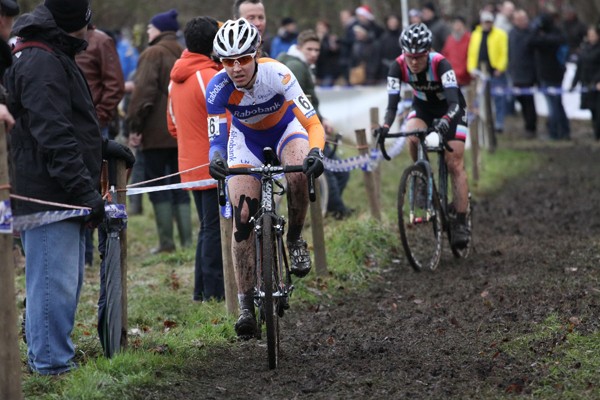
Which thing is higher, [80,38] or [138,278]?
[80,38]

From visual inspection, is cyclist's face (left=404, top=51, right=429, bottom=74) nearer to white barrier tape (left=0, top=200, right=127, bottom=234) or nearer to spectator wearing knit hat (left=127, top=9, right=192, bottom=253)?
spectator wearing knit hat (left=127, top=9, right=192, bottom=253)

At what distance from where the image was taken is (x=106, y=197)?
23.2ft

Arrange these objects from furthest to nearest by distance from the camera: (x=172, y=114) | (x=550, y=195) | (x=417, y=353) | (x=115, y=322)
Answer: (x=550, y=195)
(x=172, y=114)
(x=417, y=353)
(x=115, y=322)

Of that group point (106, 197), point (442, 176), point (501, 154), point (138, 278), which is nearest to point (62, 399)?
point (106, 197)

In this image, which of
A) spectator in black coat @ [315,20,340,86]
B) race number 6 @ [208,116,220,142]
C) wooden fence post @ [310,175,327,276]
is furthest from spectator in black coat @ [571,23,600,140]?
race number 6 @ [208,116,220,142]

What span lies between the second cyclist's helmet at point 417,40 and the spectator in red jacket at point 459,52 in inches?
444

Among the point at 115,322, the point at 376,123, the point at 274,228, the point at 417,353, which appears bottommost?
the point at 417,353

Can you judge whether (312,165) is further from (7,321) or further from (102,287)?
(7,321)

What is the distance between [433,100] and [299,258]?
3.97m

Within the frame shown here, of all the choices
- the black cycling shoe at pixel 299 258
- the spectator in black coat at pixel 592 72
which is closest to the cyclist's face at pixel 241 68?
the black cycling shoe at pixel 299 258

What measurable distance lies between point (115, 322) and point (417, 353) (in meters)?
2.12

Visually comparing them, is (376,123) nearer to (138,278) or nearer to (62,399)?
(138,278)

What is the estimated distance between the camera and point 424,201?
1076cm

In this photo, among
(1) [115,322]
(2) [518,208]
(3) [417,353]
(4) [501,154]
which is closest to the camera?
(1) [115,322]
